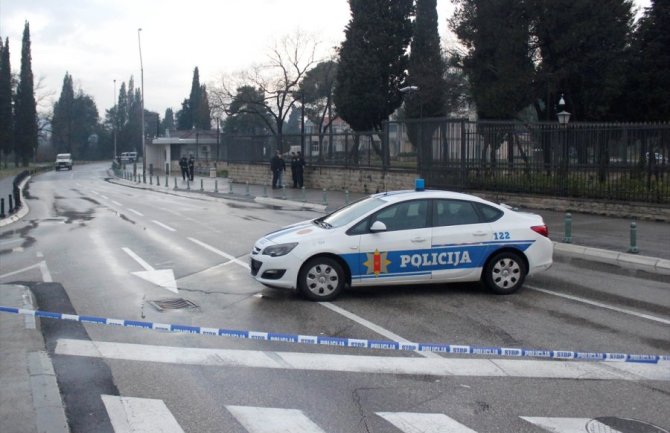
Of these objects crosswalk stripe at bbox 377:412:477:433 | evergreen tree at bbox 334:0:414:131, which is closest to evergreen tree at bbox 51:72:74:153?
evergreen tree at bbox 334:0:414:131

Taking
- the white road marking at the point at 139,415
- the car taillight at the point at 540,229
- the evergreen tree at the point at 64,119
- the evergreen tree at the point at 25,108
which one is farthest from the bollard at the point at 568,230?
the evergreen tree at the point at 64,119

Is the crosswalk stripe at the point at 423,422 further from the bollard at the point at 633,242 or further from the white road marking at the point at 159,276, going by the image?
the bollard at the point at 633,242

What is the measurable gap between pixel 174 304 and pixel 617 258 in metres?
8.71

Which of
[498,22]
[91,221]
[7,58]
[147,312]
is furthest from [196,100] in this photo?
[147,312]

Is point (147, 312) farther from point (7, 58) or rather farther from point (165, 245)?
point (7, 58)

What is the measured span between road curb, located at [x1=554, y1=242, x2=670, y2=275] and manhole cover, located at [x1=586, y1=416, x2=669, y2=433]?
770 cm

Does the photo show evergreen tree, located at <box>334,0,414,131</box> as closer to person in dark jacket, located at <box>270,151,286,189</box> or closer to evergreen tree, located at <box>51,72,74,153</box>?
person in dark jacket, located at <box>270,151,286,189</box>

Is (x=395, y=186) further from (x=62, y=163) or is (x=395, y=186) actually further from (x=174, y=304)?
(x=62, y=163)

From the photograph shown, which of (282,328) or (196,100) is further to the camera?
(196,100)

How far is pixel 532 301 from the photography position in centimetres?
918

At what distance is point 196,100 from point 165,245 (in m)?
106

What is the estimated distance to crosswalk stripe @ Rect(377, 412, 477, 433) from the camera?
4.89m

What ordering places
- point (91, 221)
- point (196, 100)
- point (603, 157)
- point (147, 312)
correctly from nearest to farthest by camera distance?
point (147, 312) → point (603, 157) → point (91, 221) → point (196, 100)

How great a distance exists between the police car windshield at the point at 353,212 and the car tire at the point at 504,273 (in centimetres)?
178
